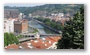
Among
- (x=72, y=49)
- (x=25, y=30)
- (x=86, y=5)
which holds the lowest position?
(x=72, y=49)

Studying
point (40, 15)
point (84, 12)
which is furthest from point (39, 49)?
point (84, 12)

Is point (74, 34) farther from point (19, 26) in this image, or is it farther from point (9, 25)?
point (9, 25)

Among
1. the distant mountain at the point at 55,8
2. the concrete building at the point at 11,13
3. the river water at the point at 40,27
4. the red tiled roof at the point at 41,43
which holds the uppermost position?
the distant mountain at the point at 55,8

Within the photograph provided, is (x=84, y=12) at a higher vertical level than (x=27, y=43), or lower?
higher

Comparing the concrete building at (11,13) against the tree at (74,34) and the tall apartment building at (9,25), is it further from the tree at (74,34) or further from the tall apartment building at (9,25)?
the tree at (74,34)

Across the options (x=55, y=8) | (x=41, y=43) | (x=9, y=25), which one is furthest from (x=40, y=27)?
(x=9, y=25)

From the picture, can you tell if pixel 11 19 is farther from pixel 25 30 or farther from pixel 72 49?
pixel 72 49

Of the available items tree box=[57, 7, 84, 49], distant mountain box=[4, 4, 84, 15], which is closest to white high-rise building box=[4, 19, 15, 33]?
distant mountain box=[4, 4, 84, 15]

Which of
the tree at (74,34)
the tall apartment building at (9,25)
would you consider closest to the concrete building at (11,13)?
the tall apartment building at (9,25)
